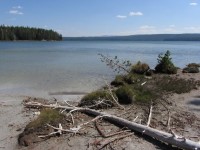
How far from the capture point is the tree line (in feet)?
560

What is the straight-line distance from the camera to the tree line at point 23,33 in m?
171

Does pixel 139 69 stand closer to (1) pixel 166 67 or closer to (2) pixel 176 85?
(1) pixel 166 67

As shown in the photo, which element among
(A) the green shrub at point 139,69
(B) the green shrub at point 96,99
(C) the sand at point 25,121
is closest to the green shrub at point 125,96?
(B) the green shrub at point 96,99

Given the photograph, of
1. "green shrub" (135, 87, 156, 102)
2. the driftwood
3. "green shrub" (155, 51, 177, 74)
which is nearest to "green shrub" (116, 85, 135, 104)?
"green shrub" (135, 87, 156, 102)

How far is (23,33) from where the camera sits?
17675cm

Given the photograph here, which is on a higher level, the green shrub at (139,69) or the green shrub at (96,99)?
the green shrub at (96,99)

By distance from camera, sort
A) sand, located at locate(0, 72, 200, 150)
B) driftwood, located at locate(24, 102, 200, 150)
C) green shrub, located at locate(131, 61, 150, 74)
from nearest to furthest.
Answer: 1. driftwood, located at locate(24, 102, 200, 150)
2. sand, located at locate(0, 72, 200, 150)
3. green shrub, located at locate(131, 61, 150, 74)

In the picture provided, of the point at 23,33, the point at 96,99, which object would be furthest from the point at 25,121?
the point at 23,33

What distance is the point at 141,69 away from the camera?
909 inches

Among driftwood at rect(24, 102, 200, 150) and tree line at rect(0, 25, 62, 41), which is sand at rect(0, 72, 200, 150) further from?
tree line at rect(0, 25, 62, 41)

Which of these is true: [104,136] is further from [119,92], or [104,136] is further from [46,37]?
[46,37]

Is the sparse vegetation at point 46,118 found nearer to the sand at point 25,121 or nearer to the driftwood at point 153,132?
the sand at point 25,121

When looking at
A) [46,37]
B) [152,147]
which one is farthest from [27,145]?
[46,37]

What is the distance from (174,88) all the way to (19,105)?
7338mm
